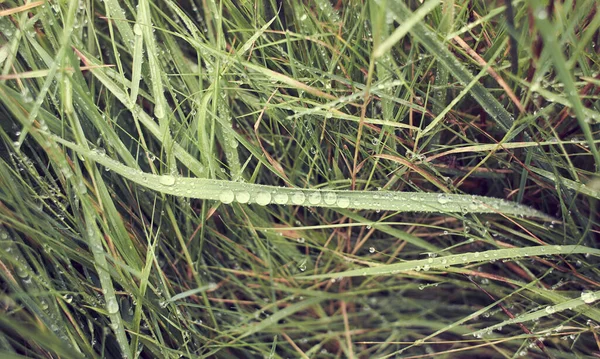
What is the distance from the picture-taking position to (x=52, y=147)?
0.79 m

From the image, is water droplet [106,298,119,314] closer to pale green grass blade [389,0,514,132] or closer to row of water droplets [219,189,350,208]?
row of water droplets [219,189,350,208]

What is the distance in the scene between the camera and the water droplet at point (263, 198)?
83cm

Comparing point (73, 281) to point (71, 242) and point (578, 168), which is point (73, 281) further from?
point (578, 168)

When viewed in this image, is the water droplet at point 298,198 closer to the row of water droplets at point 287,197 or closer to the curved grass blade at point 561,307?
the row of water droplets at point 287,197

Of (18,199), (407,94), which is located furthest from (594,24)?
(18,199)

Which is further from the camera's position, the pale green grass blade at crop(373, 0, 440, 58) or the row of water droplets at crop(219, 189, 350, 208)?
the row of water droplets at crop(219, 189, 350, 208)

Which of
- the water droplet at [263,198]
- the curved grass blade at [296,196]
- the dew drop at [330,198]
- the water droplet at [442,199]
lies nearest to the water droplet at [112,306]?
the curved grass blade at [296,196]

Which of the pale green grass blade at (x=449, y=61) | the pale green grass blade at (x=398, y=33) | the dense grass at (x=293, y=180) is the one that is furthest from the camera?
the dense grass at (x=293, y=180)

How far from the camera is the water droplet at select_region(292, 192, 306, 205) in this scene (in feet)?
2.75

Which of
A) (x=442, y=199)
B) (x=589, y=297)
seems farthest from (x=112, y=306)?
(x=589, y=297)

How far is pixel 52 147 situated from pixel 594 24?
88cm

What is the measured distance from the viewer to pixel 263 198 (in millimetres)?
827

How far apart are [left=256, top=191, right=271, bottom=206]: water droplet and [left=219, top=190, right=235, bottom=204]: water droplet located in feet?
0.15

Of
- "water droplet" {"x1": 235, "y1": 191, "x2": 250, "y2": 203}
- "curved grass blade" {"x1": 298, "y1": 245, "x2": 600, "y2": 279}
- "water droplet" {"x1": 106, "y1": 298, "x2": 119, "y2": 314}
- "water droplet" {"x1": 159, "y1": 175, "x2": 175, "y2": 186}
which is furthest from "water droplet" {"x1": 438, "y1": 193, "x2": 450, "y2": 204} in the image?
"water droplet" {"x1": 106, "y1": 298, "x2": 119, "y2": 314}
